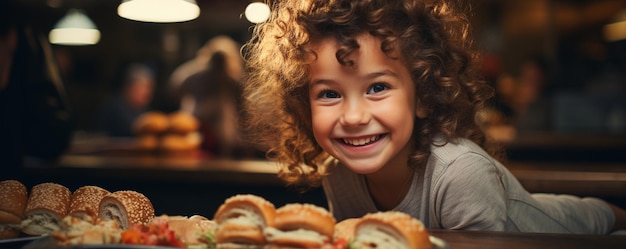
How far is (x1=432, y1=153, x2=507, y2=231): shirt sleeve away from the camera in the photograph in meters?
1.38

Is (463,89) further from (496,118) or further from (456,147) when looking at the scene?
(496,118)

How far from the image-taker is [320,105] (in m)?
1.37

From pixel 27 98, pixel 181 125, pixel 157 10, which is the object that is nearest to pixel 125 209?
pixel 27 98

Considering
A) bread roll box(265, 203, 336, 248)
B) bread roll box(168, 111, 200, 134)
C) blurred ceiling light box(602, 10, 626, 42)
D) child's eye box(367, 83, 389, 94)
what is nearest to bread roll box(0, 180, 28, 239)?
bread roll box(265, 203, 336, 248)

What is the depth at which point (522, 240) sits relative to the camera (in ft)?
3.85

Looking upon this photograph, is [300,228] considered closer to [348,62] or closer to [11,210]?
[348,62]

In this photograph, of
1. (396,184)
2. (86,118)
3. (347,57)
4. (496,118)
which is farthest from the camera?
(86,118)

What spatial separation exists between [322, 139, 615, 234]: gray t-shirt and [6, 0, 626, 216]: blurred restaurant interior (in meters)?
0.49

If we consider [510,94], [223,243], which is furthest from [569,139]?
[223,243]

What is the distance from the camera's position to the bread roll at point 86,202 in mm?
1176

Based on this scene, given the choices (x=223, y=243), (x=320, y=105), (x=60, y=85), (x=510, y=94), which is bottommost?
(x=223, y=243)

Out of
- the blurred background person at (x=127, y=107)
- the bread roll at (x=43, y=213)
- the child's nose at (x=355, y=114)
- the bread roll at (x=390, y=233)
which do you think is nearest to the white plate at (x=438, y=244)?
the bread roll at (x=390, y=233)

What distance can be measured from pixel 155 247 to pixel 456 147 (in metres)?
0.78

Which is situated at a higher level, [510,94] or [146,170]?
[510,94]
